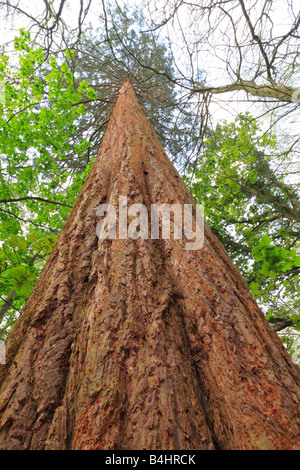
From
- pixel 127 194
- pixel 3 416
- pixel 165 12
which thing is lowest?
pixel 3 416

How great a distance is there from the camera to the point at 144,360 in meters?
0.83

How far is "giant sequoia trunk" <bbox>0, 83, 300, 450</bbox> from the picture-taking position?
70cm

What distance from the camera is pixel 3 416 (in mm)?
785

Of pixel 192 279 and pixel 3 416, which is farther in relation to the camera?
pixel 192 279

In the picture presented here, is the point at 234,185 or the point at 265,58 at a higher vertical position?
the point at 265,58

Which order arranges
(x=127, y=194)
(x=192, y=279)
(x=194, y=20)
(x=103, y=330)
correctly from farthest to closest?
(x=194, y=20) < (x=127, y=194) < (x=192, y=279) < (x=103, y=330)

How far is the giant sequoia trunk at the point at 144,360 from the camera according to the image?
704 mm

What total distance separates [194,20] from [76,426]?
12.9ft

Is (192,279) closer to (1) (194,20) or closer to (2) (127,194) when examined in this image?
(2) (127,194)

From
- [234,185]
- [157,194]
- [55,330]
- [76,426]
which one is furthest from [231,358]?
[234,185]

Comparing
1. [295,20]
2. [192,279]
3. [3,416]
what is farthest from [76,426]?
[295,20]

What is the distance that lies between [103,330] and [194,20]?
3.64 m

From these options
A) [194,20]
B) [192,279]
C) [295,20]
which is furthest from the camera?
[194,20]

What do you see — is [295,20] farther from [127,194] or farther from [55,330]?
[55,330]
